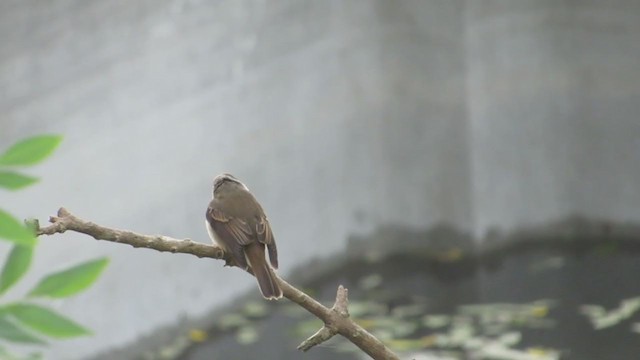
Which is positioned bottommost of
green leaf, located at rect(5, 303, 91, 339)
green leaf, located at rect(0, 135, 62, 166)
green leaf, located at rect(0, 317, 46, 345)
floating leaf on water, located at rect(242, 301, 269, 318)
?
green leaf, located at rect(0, 317, 46, 345)

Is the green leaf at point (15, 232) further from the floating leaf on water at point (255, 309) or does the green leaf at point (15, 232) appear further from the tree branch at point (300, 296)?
the floating leaf on water at point (255, 309)

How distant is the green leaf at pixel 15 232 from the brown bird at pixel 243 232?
928 millimetres

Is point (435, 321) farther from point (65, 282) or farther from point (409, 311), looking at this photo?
point (65, 282)

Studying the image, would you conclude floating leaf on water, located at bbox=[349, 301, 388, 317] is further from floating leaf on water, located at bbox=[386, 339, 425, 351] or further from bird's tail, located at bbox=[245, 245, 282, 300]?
bird's tail, located at bbox=[245, 245, 282, 300]

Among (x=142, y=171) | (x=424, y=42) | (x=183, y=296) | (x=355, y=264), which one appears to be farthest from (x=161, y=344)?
(x=424, y=42)

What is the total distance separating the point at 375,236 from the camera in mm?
4211

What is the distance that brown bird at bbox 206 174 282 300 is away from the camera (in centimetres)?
152

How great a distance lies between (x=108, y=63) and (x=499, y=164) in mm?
1704

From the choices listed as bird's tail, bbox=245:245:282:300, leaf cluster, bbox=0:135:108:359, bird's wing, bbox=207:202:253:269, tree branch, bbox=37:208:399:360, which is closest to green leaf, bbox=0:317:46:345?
leaf cluster, bbox=0:135:108:359

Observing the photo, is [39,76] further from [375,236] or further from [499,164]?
[499,164]

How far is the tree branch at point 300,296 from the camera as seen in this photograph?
1074 mm

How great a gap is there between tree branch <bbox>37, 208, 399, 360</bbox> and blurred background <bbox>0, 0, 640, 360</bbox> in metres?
2.14

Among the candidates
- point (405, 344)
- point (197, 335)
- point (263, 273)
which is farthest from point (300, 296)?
point (197, 335)

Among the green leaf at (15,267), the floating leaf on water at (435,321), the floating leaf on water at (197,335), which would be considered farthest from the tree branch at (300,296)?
the floating leaf on water at (197,335)
